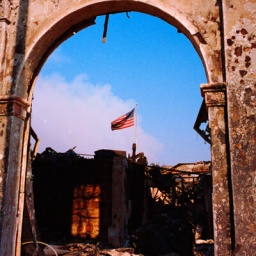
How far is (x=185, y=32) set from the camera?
436 cm

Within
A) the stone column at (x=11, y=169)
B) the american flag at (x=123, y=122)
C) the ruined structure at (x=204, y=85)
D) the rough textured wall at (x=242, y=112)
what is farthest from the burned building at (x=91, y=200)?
the rough textured wall at (x=242, y=112)

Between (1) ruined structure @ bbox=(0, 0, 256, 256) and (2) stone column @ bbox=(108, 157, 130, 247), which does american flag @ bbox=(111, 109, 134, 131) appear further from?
(1) ruined structure @ bbox=(0, 0, 256, 256)

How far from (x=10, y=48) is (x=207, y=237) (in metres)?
11.0

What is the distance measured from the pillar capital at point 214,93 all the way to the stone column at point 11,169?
2.39 meters

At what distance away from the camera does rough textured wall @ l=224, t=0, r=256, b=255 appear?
11.5 feet

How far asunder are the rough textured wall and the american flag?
10.5m

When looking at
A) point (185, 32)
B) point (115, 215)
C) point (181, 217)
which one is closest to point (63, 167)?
point (115, 215)

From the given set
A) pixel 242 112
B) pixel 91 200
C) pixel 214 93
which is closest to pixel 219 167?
pixel 242 112

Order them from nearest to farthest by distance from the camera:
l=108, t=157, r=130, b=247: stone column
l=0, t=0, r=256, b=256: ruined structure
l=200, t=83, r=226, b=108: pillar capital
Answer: l=0, t=0, r=256, b=256: ruined structure → l=200, t=83, r=226, b=108: pillar capital → l=108, t=157, r=130, b=247: stone column

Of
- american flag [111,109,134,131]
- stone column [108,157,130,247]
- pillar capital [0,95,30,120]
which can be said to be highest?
american flag [111,109,134,131]

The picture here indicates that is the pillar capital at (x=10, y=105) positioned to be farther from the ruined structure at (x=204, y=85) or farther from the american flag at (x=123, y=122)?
the american flag at (x=123, y=122)

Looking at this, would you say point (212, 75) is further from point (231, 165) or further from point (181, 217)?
point (181, 217)

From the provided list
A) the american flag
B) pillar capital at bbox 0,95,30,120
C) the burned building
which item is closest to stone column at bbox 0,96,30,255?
pillar capital at bbox 0,95,30,120

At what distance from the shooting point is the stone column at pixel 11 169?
4289 mm
